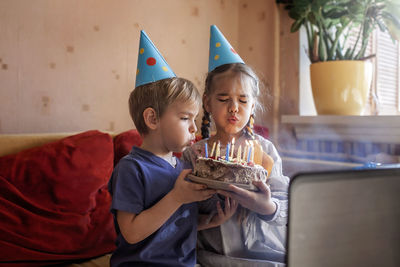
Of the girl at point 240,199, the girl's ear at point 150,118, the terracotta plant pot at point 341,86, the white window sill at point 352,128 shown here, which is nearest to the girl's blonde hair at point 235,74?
the girl at point 240,199

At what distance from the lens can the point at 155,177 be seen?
0.72 m

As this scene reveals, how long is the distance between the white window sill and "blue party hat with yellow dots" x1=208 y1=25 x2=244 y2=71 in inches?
15.3

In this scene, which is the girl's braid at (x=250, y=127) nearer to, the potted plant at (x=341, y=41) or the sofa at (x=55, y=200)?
the potted plant at (x=341, y=41)

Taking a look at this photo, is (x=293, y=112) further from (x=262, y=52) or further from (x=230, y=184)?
(x=230, y=184)

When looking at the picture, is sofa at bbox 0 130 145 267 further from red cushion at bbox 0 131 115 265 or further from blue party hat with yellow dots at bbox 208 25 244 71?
blue party hat with yellow dots at bbox 208 25 244 71

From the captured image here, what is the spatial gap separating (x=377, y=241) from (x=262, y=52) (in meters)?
0.69

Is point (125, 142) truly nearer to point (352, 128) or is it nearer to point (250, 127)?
point (250, 127)

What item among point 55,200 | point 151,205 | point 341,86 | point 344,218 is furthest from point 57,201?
point 341,86

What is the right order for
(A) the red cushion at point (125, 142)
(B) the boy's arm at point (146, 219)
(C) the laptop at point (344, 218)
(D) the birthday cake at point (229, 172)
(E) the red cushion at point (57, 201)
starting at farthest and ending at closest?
(A) the red cushion at point (125, 142)
(E) the red cushion at point (57, 201)
(B) the boy's arm at point (146, 219)
(D) the birthday cake at point (229, 172)
(C) the laptop at point (344, 218)

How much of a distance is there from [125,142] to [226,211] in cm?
71

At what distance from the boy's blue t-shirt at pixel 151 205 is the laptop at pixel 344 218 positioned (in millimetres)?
427

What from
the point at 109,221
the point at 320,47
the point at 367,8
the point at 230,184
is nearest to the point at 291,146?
the point at 230,184

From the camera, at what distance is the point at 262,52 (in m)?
0.96

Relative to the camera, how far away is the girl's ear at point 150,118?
0.71m
